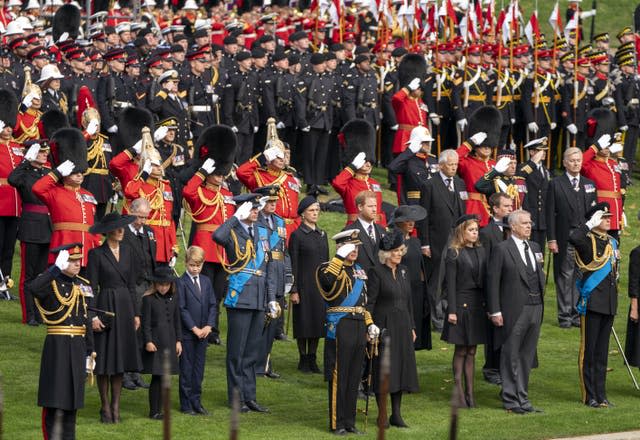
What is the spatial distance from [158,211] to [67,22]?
30.7 feet

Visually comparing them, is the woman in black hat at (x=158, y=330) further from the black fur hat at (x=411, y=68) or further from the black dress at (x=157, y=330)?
the black fur hat at (x=411, y=68)

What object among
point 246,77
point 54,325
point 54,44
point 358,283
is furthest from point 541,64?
point 54,325

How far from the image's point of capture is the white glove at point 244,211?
1472cm

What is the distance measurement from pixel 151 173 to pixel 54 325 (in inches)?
138

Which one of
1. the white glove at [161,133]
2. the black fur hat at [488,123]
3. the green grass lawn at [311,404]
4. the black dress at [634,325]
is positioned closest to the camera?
the green grass lawn at [311,404]

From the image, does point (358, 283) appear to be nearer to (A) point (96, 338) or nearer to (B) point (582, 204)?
(A) point (96, 338)

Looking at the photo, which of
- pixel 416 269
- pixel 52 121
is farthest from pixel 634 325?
pixel 52 121

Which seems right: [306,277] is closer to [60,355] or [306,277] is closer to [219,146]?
[219,146]

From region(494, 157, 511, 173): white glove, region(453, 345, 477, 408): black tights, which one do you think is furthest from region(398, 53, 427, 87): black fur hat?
region(453, 345, 477, 408): black tights

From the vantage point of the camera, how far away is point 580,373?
15578mm

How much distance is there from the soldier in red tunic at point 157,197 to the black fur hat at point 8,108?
2.51 m

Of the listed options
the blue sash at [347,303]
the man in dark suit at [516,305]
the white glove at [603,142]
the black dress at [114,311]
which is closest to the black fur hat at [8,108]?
the black dress at [114,311]

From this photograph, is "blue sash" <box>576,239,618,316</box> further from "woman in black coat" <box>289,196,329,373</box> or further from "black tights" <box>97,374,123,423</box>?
"black tights" <box>97,374,123,423</box>

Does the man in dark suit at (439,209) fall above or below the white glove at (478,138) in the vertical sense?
below
